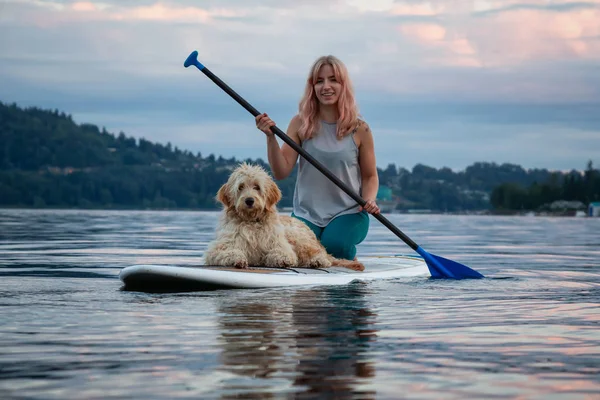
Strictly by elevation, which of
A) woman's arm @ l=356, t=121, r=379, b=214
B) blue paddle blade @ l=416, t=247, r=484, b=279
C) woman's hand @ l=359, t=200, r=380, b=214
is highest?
woman's arm @ l=356, t=121, r=379, b=214

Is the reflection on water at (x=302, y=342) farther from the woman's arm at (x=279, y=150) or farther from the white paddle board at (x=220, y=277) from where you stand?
the woman's arm at (x=279, y=150)

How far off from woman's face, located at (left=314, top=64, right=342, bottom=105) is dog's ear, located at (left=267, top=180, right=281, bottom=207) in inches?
49.1

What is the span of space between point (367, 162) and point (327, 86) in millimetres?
986

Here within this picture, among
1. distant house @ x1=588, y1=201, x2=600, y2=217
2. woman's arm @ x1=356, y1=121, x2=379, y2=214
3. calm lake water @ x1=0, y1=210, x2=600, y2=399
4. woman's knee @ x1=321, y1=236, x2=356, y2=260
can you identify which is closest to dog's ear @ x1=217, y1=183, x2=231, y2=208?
calm lake water @ x1=0, y1=210, x2=600, y2=399

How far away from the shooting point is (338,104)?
10227 millimetres

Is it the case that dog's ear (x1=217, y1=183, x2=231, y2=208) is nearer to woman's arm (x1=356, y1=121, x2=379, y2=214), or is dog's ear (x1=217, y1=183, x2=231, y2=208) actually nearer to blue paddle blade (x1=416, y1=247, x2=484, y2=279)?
woman's arm (x1=356, y1=121, x2=379, y2=214)

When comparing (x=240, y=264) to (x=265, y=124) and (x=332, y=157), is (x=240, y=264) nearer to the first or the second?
(x=265, y=124)

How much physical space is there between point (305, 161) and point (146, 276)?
241 centimetres

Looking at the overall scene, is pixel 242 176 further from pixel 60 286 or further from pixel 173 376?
pixel 173 376

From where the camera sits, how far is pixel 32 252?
17.0 meters

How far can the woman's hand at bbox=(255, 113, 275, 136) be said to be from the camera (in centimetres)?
970

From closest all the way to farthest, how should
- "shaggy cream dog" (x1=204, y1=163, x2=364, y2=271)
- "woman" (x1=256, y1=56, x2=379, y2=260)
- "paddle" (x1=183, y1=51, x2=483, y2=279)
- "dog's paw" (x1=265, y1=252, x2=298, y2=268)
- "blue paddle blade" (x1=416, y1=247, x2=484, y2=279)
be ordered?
1. "shaggy cream dog" (x1=204, y1=163, x2=364, y2=271)
2. "dog's paw" (x1=265, y1=252, x2=298, y2=268)
3. "paddle" (x1=183, y1=51, x2=483, y2=279)
4. "woman" (x1=256, y1=56, x2=379, y2=260)
5. "blue paddle blade" (x1=416, y1=247, x2=484, y2=279)

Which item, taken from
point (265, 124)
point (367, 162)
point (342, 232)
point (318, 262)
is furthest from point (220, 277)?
point (367, 162)

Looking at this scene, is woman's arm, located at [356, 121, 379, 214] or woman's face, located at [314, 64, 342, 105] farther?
woman's arm, located at [356, 121, 379, 214]
